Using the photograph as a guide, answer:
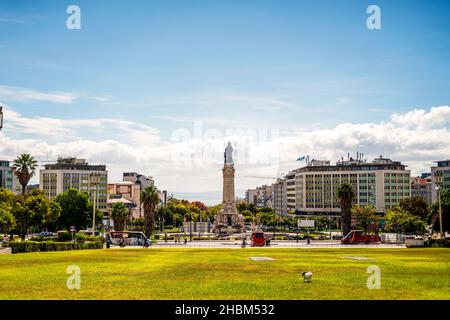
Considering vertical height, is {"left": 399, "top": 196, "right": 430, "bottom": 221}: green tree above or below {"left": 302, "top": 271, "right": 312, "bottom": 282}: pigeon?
above

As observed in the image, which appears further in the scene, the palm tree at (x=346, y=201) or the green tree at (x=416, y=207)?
the green tree at (x=416, y=207)

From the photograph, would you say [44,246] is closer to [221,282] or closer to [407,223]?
[221,282]

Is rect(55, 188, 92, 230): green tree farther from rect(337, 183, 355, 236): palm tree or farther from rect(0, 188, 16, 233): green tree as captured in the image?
rect(337, 183, 355, 236): palm tree

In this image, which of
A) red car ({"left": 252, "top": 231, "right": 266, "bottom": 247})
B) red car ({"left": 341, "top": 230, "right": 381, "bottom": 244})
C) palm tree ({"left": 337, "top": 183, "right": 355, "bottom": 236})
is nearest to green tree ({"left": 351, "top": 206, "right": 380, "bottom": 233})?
palm tree ({"left": 337, "top": 183, "right": 355, "bottom": 236})

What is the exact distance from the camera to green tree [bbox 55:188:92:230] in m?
118

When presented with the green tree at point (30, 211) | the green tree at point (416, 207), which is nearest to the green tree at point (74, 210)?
the green tree at point (30, 211)

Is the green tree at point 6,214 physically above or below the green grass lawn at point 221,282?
A: above

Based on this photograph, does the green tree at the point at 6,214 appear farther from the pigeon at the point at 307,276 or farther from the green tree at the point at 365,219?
the green tree at the point at 365,219

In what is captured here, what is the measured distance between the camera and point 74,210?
11756cm

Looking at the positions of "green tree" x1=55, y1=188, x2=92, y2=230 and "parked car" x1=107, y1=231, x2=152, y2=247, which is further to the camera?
"green tree" x1=55, y1=188, x2=92, y2=230

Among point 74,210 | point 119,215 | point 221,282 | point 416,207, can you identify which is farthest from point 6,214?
point 416,207

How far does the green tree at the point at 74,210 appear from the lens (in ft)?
386
